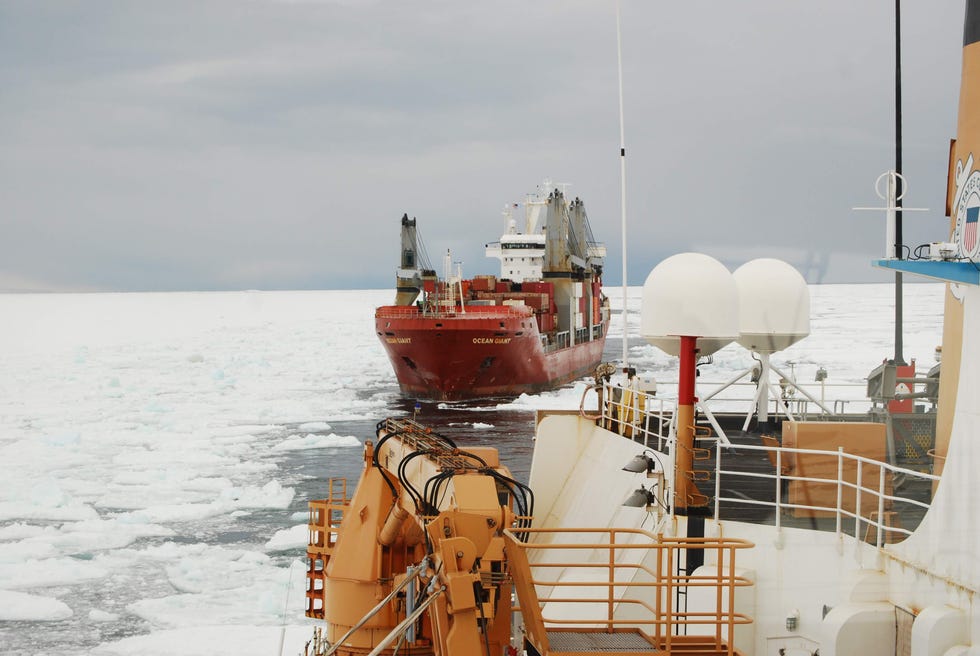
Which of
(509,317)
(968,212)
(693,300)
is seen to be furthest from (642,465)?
(509,317)

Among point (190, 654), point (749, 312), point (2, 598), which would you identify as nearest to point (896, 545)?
point (749, 312)

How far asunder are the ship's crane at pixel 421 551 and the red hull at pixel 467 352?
25.6 metres

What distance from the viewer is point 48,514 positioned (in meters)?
20.7

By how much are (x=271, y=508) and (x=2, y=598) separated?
6.40 m

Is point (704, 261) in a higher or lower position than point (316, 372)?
higher

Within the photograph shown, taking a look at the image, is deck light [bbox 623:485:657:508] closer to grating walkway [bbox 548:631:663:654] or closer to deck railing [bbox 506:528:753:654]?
deck railing [bbox 506:528:753:654]

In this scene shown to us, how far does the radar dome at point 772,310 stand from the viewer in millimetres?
9922

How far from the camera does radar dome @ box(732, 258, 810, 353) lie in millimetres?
9922

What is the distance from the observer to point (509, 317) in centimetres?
3850

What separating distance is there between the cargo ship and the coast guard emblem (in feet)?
105

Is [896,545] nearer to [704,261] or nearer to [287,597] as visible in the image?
[704,261]

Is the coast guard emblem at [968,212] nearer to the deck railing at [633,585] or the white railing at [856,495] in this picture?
the white railing at [856,495]

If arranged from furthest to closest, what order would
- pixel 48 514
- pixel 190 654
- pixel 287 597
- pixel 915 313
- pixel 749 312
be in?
pixel 915 313, pixel 48 514, pixel 287 597, pixel 190 654, pixel 749 312

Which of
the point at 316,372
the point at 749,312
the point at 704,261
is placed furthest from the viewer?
the point at 316,372
